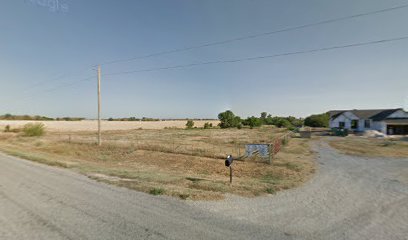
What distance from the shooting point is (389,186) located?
29.7 ft

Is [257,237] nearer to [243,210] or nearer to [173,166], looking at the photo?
[243,210]

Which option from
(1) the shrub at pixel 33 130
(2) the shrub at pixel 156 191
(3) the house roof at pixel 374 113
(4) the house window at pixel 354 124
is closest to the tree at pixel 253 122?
(3) the house roof at pixel 374 113

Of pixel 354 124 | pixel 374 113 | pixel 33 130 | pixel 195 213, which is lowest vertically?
pixel 195 213

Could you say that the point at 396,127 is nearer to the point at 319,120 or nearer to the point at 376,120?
the point at 376,120

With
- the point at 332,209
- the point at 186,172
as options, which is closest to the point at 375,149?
the point at 332,209

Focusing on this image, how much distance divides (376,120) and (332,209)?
162 feet

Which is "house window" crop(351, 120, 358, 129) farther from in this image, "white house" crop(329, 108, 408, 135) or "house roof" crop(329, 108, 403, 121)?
"house roof" crop(329, 108, 403, 121)

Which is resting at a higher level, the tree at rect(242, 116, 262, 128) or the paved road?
the tree at rect(242, 116, 262, 128)

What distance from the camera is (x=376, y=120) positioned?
44312 millimetres

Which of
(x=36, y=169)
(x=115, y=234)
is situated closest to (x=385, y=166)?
(x=115, y=234)

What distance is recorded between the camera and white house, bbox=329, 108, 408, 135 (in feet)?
139

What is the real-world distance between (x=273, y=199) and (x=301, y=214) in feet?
4.24

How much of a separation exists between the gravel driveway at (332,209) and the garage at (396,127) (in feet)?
137

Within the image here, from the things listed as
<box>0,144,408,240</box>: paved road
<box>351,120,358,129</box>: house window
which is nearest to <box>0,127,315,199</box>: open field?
<box>0,144,408,240</box>: paved road
